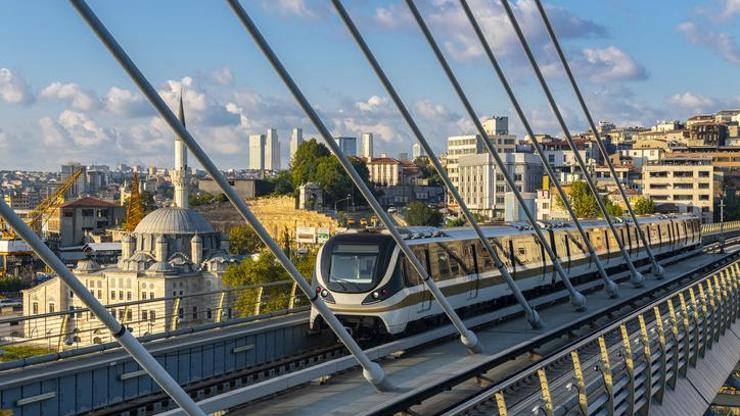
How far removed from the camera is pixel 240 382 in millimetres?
13219

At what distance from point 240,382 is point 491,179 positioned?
11671 cm

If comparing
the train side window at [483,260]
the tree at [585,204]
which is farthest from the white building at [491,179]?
Result: the train side window at [483,260]

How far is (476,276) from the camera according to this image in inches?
719

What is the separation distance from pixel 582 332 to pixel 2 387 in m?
11.2

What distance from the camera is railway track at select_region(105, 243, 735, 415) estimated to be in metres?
11.3

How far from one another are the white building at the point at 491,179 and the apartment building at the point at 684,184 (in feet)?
62.9

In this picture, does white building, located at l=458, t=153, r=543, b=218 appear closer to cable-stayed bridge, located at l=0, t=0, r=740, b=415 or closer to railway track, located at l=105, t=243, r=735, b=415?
cable-stayed bridge, located at l=0, t=0, r=740, b=415

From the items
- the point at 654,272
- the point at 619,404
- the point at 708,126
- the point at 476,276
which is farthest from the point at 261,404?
the point at 708,126

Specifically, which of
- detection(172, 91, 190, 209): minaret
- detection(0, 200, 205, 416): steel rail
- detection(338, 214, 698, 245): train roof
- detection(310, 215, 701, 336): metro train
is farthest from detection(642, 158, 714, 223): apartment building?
detection(0, 200, 205, 416): steel rail

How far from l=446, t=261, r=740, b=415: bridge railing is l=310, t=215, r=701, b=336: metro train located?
9.31 feet

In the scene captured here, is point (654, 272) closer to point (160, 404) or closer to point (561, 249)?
point (561, 249)

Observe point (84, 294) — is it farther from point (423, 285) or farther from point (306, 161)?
point (306, 161)

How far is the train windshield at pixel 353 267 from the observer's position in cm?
1534

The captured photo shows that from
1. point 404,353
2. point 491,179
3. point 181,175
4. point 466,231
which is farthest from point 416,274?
point 491,179
